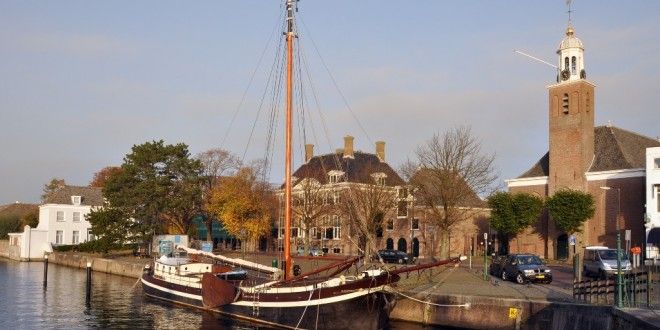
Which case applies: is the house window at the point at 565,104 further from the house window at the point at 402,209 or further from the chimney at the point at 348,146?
the chimney at the point at 348,146

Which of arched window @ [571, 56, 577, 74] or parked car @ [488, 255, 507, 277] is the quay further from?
arched window @ [571, 56, 577, 74]

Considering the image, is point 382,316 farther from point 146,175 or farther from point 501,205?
point 146,175

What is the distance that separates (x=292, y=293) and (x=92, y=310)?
14.7 m

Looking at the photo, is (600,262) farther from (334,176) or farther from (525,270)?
(334,176)

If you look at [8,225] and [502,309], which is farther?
[8,225]

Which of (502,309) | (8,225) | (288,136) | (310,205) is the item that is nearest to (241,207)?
(310,205)

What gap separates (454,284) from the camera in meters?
39.8

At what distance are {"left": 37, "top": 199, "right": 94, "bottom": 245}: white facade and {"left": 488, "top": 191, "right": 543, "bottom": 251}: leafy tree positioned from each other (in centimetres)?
5987

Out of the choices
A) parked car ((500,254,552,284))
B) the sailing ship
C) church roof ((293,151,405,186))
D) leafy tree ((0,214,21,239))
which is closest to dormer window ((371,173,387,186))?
church roof ((293,151,405,186))

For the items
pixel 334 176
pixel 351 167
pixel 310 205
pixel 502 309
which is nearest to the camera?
pixel 502 309

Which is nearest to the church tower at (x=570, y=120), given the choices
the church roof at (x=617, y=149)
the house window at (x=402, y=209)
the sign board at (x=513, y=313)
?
the church roof at (x=617, y=149)

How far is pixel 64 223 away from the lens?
104 meters

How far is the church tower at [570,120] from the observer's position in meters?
69.1

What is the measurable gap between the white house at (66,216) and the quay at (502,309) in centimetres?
7539
